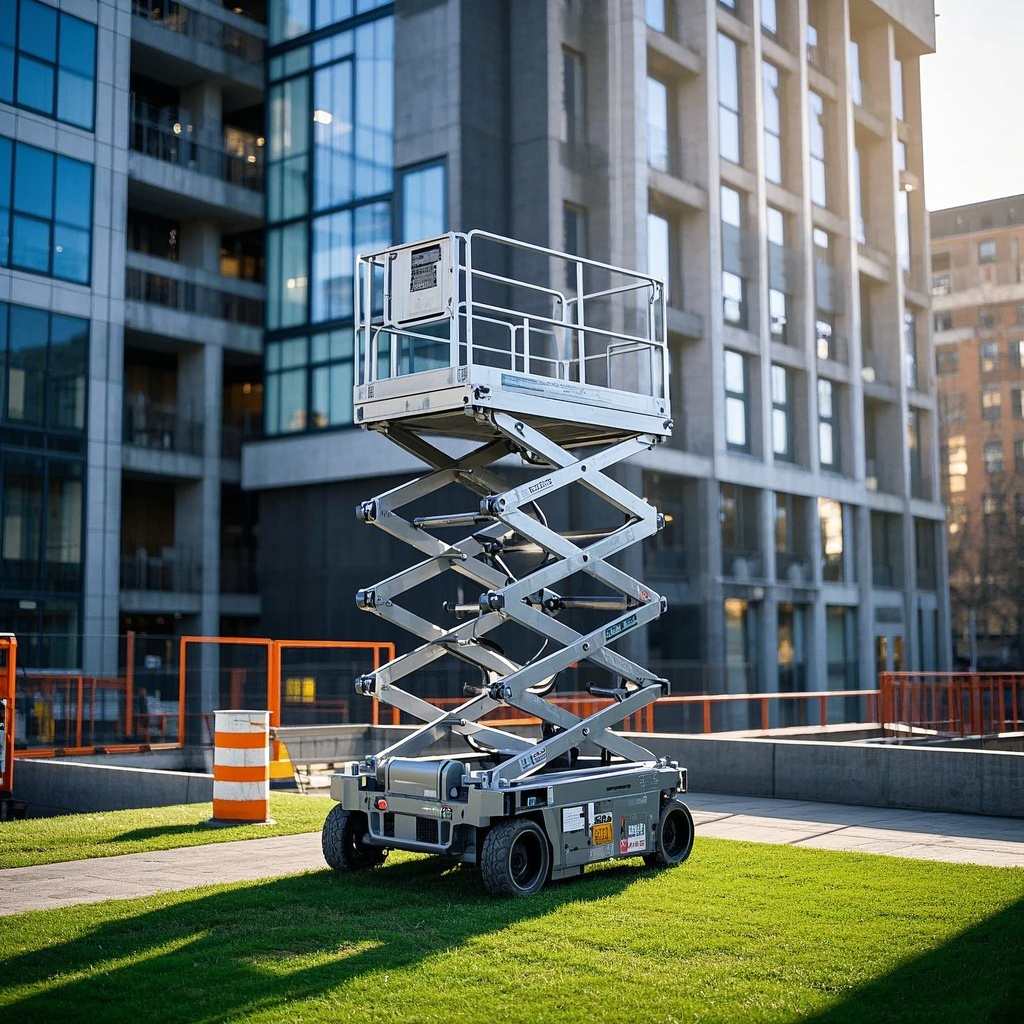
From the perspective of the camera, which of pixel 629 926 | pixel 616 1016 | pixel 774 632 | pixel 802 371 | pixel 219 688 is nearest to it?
pixel 616 1016

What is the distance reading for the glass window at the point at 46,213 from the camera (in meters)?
37.3

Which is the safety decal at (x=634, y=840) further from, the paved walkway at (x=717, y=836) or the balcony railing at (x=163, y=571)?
the balcony railing at (x=163, y=571)

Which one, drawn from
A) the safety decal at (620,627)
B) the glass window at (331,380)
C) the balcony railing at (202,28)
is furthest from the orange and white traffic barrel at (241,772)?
the balcony railing at (202,28)

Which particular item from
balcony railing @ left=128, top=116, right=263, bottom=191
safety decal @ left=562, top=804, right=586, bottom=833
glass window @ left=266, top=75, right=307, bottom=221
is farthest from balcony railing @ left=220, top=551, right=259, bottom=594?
safety decal @ left=562, top=804, right=586, bottom=833

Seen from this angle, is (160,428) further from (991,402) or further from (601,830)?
(991,402)

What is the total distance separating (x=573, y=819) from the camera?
10.7 meters

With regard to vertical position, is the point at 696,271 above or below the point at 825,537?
above

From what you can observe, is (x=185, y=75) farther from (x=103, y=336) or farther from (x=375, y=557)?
(x=375, y=557)

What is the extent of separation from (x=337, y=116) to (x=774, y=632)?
21733 mm

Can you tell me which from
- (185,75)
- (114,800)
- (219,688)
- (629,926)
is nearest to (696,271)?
(185,75)

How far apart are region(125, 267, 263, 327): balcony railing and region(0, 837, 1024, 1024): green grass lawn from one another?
117 feet

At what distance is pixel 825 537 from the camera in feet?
161

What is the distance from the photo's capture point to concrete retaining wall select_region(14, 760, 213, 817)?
54.8ft

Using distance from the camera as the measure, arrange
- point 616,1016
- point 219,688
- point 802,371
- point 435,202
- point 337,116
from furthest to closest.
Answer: point 802,371 → point 337,116 → point 435,202 → point 219,688 → point 616,1016
